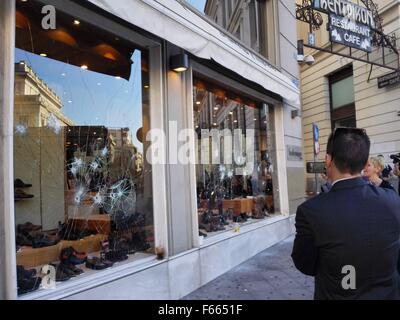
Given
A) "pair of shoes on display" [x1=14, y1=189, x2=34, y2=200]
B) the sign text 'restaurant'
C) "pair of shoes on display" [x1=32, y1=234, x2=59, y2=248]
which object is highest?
the sign text 'restaurant'

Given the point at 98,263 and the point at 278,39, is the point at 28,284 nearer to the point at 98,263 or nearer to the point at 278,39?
the point at 98,263

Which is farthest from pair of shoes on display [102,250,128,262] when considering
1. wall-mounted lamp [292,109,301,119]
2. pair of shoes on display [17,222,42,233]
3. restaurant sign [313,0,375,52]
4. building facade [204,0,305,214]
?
restaurant sign [313,0,375,52]

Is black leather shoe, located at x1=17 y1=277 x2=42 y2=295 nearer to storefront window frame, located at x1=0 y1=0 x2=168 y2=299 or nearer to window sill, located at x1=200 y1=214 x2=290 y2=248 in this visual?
storefront window frame, located at x1=0 y1=0 x2=168 y2=299

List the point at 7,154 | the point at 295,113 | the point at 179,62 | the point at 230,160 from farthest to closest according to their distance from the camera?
the point at 295,113 → the point at 230,160 → the point at 179,62 → the point at 7,154

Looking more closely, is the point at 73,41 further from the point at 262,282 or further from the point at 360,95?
the point at 360,95

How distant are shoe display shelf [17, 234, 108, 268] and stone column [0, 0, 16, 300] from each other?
0.61 meters

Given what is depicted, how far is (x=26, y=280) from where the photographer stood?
3615 mm

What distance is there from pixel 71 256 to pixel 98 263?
317 mm

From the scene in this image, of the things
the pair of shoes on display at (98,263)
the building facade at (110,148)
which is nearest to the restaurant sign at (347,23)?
the building facade at (110,148)

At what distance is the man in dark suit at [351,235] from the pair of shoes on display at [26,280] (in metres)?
2.67

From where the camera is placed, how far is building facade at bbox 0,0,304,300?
13.1 ft

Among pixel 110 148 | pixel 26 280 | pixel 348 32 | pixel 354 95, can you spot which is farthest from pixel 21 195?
pixel 354 95

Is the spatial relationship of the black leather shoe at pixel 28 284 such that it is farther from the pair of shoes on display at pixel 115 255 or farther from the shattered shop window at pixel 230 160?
the shattered shop window at pixel 230 160
